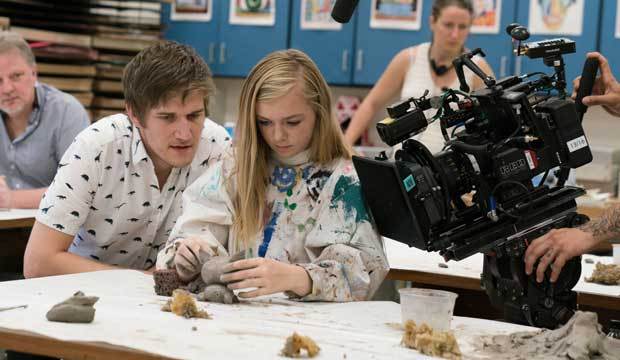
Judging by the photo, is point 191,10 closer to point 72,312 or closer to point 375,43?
point 375,43

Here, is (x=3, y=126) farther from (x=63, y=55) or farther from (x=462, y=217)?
(x=462, y=217)

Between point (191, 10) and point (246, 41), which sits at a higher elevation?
point (191, 10)

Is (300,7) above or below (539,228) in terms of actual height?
above

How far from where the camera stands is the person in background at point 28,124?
4.20 metres

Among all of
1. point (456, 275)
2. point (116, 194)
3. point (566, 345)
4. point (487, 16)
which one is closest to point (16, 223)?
point (116, 194)

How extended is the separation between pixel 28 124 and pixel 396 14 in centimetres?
260

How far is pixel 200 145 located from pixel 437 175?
45.4 inches

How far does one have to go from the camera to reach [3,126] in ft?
14.0

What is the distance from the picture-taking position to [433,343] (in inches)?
73.7

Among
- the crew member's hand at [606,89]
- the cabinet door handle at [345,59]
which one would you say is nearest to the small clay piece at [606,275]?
the crew member's hand at [606,89]

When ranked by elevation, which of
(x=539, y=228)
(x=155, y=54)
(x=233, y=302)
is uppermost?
(x=155, y=54)

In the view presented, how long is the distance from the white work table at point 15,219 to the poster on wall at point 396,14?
9.91 ft

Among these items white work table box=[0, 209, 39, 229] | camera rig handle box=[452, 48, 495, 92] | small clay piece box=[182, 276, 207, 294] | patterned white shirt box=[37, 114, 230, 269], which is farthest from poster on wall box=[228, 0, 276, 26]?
camera rig handle box=[452, 48, 495, 92]

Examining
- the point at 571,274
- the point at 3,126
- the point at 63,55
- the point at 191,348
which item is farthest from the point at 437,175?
the point at 63,55
